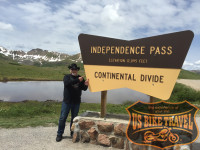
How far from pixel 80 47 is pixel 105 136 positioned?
3.01 meters

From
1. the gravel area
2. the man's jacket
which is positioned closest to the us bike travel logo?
the gravel area

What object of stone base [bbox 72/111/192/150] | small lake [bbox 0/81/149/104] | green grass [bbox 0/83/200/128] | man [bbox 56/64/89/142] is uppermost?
man [bbox 56/64/89/142]

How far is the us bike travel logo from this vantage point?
4.29 metres

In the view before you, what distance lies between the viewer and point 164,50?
15.2 feet

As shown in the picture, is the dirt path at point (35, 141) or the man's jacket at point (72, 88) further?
the man's jacket at point (72, 88)

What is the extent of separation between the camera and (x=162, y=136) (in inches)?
175

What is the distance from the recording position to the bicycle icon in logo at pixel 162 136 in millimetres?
4321

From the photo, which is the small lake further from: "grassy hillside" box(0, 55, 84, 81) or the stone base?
"grassy hillside" box(0, 55, 84, 81)

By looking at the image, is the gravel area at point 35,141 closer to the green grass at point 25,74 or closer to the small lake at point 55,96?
the small lake at point 55,96

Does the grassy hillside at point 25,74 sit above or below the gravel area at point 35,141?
above

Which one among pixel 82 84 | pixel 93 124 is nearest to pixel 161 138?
pixel 93 124

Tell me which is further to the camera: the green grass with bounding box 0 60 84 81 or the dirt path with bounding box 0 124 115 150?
the green grass with bounding box 0 60 84 81

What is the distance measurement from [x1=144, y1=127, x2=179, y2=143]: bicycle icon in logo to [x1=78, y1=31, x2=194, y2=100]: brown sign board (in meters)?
0.90

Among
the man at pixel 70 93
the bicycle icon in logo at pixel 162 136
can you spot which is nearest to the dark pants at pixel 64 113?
the man at pixel 70 93
